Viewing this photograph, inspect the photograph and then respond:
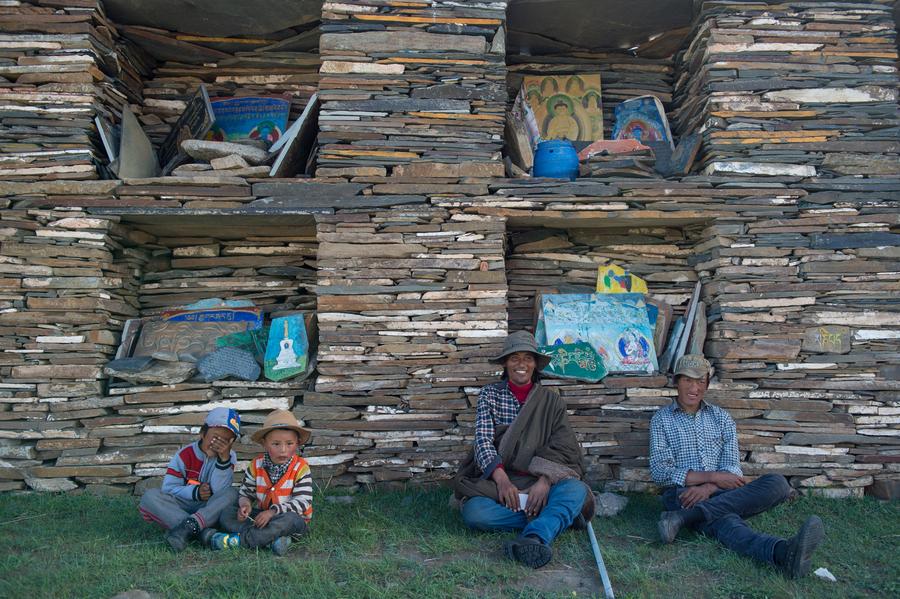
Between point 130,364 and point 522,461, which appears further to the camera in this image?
point 130,364

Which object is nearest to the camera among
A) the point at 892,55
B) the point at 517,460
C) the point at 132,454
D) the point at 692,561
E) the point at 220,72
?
the point at 692,561

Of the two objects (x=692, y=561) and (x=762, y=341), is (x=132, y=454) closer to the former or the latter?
(x=692, y=561)

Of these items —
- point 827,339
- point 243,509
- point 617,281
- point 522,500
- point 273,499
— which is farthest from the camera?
point 617,281

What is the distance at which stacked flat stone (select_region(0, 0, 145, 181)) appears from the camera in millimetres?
5609

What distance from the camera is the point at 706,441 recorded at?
187 inches

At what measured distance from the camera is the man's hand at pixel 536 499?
424cm

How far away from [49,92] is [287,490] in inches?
146

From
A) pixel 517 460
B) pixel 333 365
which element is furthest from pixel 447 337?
pixel 517 460

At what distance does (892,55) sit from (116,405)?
6418mm

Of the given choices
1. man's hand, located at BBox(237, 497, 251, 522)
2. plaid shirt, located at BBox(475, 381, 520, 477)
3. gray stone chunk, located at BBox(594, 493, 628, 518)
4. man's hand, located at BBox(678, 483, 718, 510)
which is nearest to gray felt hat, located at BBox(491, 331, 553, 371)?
plaid shirt, located at BBox(475, 381, 520, 477)

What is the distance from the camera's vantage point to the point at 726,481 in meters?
4.48

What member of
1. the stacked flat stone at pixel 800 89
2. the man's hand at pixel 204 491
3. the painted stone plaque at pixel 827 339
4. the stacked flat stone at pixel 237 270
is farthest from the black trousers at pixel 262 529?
the stacked flat stone at pixel 800 89

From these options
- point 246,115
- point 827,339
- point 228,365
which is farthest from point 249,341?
point 827,339

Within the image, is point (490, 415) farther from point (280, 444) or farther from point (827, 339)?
point (827, 339)
